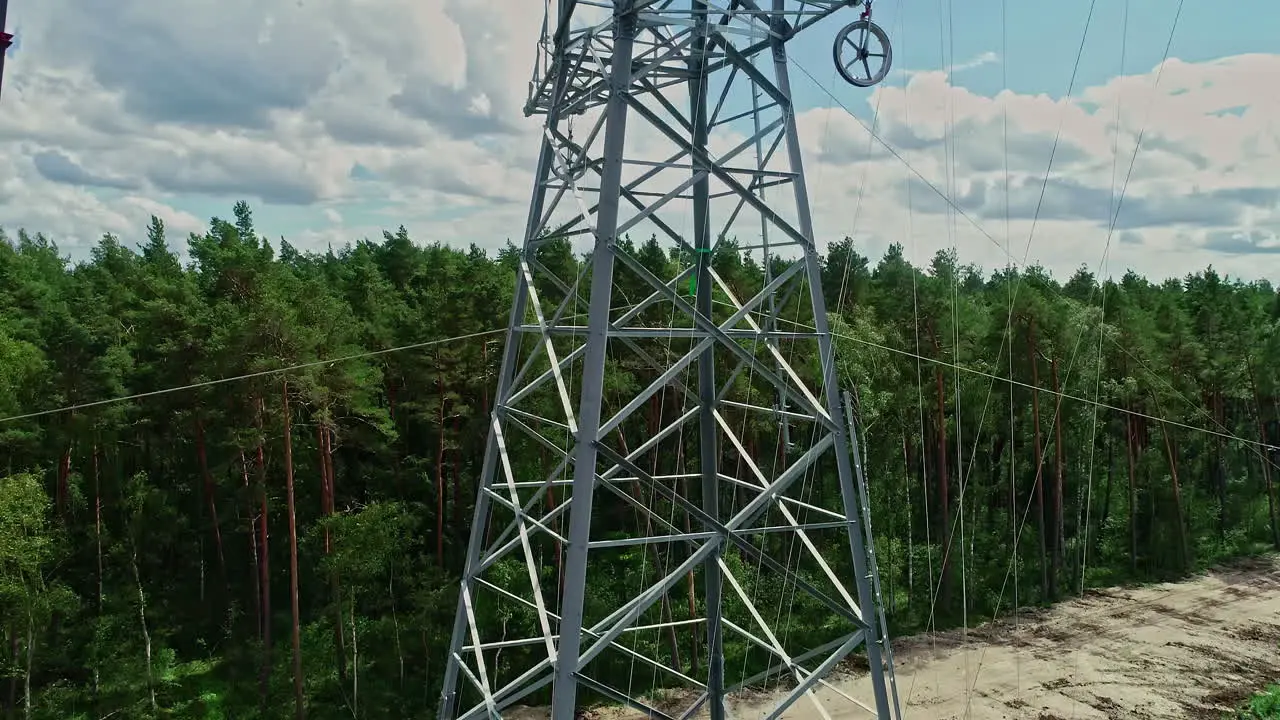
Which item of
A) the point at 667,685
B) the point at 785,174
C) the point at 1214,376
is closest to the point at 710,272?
the point at 785,174

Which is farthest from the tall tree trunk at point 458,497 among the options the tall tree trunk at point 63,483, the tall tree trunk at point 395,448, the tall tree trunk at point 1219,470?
the tall tree trunk at point 1219,470

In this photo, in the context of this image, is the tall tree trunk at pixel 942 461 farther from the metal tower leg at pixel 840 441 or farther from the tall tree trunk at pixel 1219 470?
the metal tower leg at pixel 840 441

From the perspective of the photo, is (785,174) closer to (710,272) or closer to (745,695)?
(710,272)

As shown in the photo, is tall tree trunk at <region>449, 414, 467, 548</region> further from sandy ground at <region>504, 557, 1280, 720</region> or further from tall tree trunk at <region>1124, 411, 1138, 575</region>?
tall tree trunk at <region>1124, 411, 1138, 575</region>

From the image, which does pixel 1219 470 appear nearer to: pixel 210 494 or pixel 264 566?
pixel 264 566

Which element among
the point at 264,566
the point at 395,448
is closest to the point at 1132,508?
the point at 395,448

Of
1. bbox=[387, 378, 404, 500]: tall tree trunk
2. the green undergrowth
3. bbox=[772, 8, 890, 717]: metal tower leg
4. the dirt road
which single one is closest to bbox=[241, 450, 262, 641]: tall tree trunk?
bbox=[387, 378, 404, 500]: tall tree trunk
